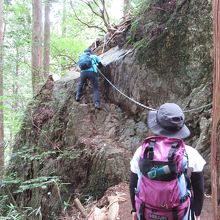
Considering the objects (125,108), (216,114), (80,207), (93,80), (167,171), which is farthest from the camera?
(93,80)

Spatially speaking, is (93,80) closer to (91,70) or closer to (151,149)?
(91,70)

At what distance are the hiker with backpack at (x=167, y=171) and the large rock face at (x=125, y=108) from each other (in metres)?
3.57

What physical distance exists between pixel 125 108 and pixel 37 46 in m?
5.36

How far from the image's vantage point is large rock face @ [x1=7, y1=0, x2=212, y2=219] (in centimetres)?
731

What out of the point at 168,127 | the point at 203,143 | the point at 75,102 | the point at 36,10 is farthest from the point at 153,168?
the point at 36,10

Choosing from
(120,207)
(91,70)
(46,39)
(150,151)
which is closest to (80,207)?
(120,207)

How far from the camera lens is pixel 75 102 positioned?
956 cm

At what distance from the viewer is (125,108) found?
29.1 feet

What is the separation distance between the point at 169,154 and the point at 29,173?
26.5 ft

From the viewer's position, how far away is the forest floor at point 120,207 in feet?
18.5

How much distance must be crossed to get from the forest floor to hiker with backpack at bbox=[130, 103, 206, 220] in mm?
2906

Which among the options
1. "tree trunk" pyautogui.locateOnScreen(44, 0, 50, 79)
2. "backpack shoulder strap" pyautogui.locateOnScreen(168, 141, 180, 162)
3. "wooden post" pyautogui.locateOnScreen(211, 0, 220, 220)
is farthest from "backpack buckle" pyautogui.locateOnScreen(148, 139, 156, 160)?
"tree trunk" pyautogui.locateOnScreen(44, 0, 50, 79)

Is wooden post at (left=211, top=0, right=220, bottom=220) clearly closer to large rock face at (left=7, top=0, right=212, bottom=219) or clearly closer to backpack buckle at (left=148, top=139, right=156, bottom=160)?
backpack buckle at (left=148, top=139, right=156, bottom=160)

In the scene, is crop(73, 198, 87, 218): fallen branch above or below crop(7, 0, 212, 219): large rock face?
below
